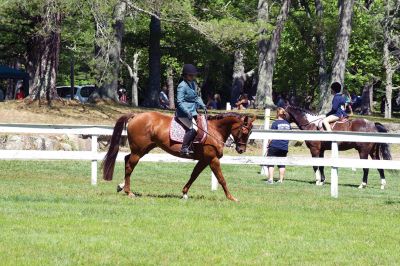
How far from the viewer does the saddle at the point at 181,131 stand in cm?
1767

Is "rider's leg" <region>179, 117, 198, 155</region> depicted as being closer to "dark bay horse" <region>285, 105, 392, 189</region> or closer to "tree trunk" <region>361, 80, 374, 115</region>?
"dark bay horse" <region>285, 105, 392, 189</region>

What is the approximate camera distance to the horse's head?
18.0m

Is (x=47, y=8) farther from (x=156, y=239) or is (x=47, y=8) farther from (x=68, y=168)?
(x=156, y=239)

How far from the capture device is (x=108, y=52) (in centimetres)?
3634

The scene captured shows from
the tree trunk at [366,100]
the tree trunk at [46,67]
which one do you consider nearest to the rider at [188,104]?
the tree trunk at [46,67]

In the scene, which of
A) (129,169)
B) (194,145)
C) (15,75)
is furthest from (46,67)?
(194,145)

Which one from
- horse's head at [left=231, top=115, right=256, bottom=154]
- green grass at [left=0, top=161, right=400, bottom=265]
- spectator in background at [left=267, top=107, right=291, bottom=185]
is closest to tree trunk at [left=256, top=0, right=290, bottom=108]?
spectator in background at [left=267, top=107, right=291, bottom=185]

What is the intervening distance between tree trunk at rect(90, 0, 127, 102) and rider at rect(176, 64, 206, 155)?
632 inches

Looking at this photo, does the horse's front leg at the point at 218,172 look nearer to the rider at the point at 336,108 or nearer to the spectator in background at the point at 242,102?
the rider at the point at 336,108

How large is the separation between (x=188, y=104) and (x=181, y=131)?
0.55 m

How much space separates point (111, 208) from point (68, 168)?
42.2 ft

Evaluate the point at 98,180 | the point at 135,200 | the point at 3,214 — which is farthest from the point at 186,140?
the point at 98,180

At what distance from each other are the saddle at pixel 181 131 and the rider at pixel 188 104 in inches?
3.7

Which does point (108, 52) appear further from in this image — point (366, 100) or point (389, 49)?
point (366, 100)
